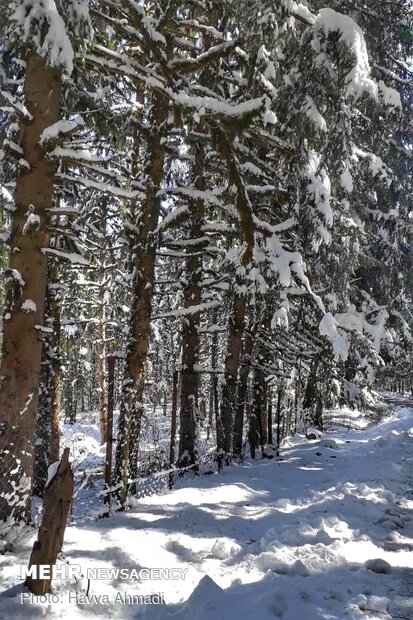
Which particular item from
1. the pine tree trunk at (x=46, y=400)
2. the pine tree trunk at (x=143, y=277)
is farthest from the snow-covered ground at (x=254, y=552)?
the pine tree trunk at (x=46, y=400)

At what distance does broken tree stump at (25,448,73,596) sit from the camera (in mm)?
3803

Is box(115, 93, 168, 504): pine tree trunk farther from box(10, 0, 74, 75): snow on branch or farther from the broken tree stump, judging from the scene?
the broken tree stump

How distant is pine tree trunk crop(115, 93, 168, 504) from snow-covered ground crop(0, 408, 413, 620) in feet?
4.96

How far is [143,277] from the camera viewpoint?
801 cm

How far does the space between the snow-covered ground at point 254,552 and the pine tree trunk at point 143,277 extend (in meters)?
1.51

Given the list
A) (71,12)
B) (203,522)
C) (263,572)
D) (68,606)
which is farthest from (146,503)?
(71,12)

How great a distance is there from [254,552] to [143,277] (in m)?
4.44

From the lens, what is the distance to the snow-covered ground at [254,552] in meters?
3.91

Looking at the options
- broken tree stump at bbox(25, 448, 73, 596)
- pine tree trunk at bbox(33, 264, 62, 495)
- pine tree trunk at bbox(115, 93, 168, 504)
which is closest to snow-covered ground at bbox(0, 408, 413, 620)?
broken tree stump at bbox(25, 448, 73, 596)

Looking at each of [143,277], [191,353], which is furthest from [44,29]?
[191,353]

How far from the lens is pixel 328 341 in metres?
9.82

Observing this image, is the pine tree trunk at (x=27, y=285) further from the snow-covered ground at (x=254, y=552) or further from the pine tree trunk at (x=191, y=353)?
the pine tree trunk at (x=191, y=353)

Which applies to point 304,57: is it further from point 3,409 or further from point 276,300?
point 3,409

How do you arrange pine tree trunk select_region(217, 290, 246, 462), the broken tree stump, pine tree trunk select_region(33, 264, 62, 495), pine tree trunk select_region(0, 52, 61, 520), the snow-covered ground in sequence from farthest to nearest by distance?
pine tree trunk select_region(217, 290, 246, 462) → pine tree trunk select_region(33, 264, 62, 495) → pine tree trunk select_region(0, 52, 61, 520) → the snow-covered ground → the broken tree stump
